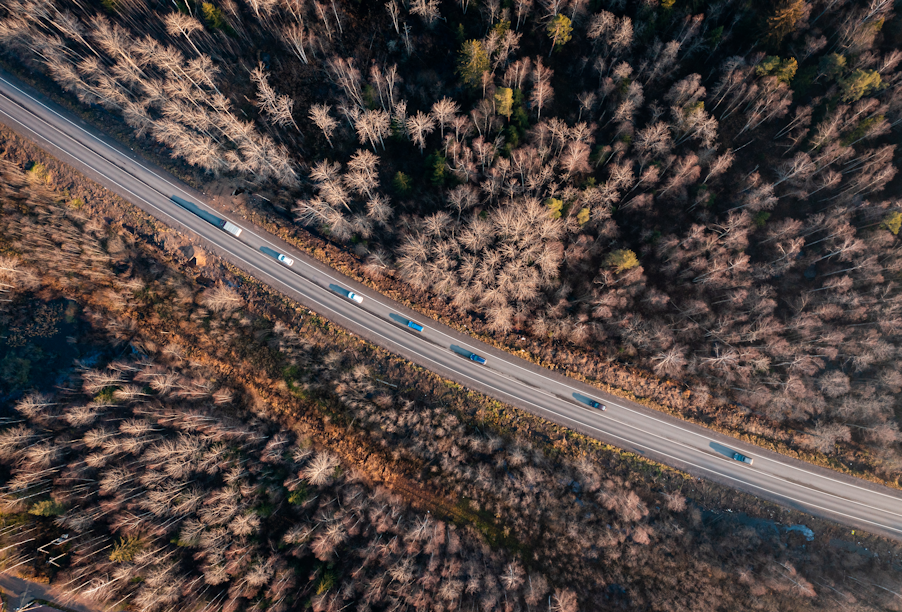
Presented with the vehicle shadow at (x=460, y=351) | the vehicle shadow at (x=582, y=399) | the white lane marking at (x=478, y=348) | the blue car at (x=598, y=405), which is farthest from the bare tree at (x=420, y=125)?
the blue car at (x=598, y=405)

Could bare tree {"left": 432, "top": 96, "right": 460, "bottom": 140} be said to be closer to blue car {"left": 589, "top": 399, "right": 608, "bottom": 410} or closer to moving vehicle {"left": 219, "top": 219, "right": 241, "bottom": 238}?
moving vehicle {"left": 219, "top": 219, "right": 241, "bottom": 238}

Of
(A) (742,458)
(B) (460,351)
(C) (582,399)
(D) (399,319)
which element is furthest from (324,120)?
(A) (742,458)

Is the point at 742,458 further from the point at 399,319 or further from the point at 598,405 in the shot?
the point at 399,319

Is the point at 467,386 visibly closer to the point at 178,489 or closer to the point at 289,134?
the point at 178,489

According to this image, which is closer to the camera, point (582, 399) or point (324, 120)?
point (324, 120)

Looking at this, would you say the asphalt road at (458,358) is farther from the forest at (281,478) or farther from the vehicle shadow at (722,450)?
the forest at (281,478)

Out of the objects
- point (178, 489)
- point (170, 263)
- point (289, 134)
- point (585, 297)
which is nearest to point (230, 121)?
point (289, 134)
